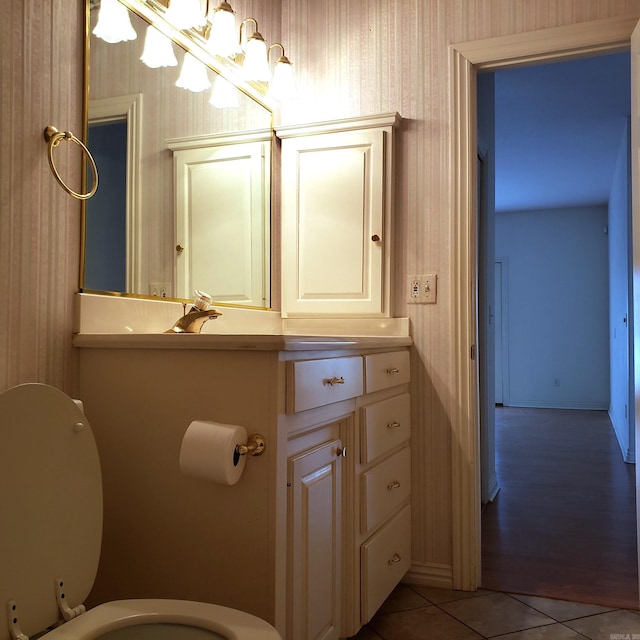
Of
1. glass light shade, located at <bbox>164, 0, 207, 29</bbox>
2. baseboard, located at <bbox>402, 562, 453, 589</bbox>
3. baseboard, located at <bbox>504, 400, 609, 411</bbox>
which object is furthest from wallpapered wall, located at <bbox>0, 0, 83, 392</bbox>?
baseboard, located at <bbox>504, 400, 609, 411</bbox>

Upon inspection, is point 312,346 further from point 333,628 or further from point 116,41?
point 116,41

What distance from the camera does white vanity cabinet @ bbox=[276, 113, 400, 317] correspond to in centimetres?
230

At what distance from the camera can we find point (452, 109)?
7.33 ft

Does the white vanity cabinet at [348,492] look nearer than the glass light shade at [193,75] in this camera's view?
Yes

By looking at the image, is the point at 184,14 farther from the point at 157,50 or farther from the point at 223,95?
the point at 223,95

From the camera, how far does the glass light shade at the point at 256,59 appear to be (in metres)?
2.17

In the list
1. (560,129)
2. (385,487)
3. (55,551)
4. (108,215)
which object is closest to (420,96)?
(108,215)

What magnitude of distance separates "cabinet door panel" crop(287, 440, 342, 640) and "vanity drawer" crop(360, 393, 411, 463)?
0.45 feet

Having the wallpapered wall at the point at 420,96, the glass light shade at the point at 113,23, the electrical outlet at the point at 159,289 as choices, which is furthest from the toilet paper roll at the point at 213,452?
the wallpapered wall at the point at 420,96

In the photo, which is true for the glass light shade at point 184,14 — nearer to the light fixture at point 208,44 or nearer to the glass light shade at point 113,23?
the light fixture at point 208,44

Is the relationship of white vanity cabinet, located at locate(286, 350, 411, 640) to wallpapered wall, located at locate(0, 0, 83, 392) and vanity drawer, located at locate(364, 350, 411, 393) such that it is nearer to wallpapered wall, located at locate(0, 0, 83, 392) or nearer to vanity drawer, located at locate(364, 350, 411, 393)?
vanity drawer, located at locate(364, 350, 411, 393)

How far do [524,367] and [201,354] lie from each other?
22.4 ft

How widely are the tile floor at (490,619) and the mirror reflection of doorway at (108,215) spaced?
4.03 feet

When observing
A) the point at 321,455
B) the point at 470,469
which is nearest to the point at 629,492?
the point at 470,469
